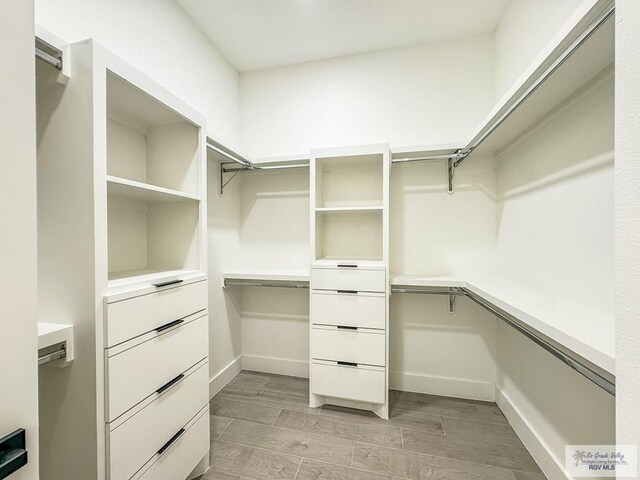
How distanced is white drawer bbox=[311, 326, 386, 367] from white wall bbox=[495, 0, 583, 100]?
71.5 inches

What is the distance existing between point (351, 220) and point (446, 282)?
0.84 metres

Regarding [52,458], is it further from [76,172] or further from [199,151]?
[199,151]

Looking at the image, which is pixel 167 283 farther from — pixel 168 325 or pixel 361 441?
pixel 361 441

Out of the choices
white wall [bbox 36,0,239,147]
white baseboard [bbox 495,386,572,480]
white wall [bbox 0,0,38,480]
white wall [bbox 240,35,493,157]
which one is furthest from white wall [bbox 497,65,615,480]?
white wall [bbox 36,0,239,147]

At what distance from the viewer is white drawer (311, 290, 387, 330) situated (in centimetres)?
174

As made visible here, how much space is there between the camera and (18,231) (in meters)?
0.44

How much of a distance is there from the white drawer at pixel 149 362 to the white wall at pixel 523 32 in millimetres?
2200

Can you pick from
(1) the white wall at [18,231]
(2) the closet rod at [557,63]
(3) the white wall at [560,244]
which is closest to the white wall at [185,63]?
(1) the white wall at [18,231]

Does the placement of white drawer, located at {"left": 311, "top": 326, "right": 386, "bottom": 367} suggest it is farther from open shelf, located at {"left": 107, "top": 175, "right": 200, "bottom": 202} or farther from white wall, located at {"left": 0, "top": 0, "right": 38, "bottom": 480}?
white wall, located at {"left": 0, "top": 0, "right": 38, "bottom": 480}

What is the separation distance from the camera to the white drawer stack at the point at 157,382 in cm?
92

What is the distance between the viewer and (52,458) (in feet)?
3.08

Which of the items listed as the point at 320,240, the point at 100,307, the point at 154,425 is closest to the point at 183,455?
the point at 154,425

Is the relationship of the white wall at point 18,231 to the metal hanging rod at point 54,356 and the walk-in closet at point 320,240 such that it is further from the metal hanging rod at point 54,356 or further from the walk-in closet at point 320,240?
the metal hanging rod at point 54,356

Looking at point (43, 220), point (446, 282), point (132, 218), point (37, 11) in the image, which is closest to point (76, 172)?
point (43, 220)
